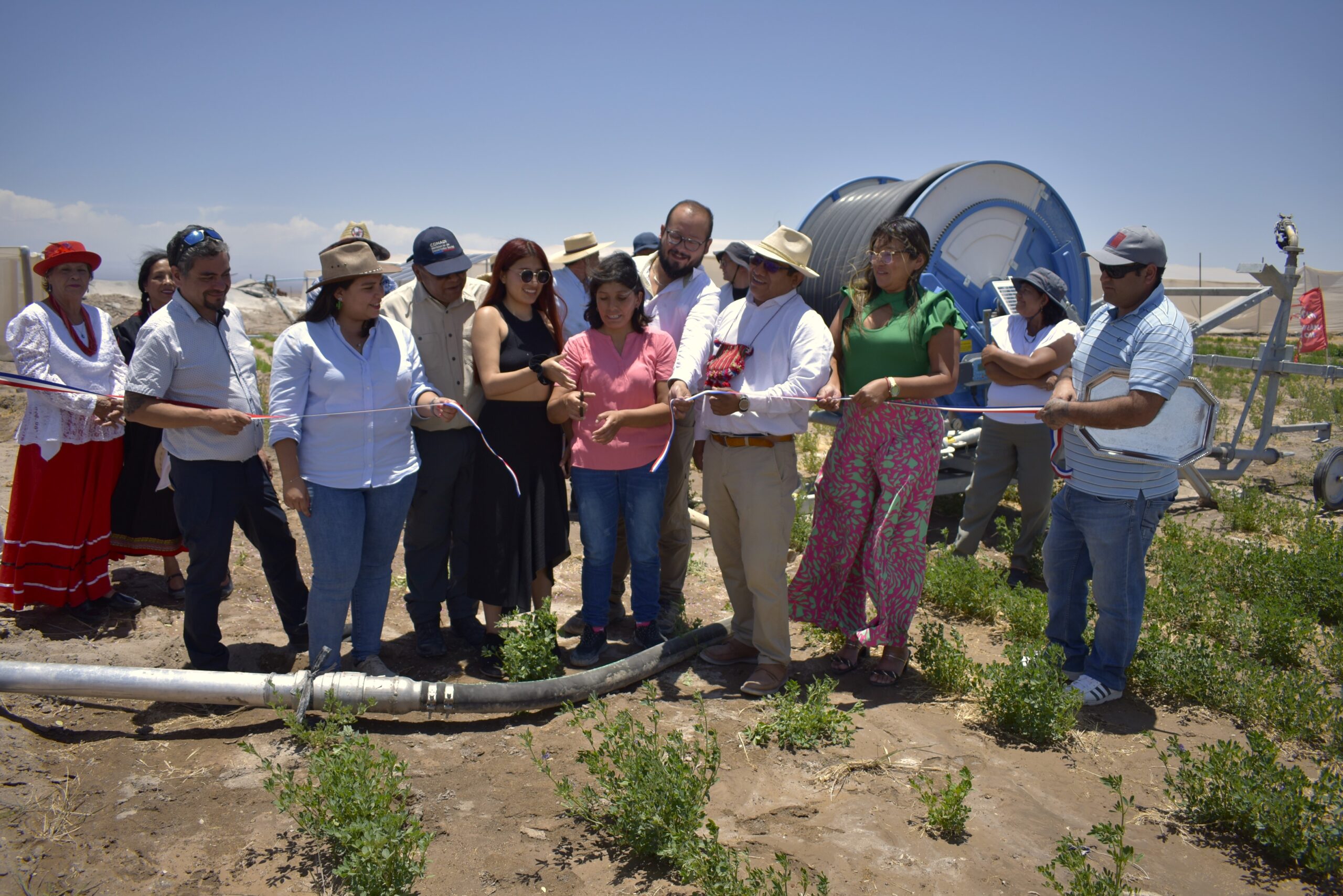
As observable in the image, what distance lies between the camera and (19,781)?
339 cm

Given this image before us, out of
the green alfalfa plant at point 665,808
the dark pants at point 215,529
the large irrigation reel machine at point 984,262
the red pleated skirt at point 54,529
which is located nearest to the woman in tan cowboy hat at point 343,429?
the dark pants at point 215,529

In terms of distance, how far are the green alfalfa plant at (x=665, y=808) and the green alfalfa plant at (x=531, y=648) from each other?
58 cm

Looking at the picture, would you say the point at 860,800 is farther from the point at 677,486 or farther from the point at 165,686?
the point at 165,686

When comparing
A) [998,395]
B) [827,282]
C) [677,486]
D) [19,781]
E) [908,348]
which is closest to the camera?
[19,781]

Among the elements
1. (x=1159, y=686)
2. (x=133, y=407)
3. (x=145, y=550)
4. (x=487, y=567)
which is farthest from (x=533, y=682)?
(x=1159, y=686)

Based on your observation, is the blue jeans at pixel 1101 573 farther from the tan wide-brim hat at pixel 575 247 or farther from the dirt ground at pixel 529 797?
the tan wide-brim hat at pixel 575 247

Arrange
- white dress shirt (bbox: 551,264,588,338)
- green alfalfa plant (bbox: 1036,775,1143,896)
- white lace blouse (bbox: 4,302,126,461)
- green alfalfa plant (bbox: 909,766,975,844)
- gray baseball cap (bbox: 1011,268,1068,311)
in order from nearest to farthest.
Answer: green alfalfa plant (bbox: 1036,775,1143,896), green alfalfa plant (bbox: 909,766,975,844), white lace blouse (bbox: 4,302,126,461), gray baseball cap (bbox: 1011,268,1068,311), white dress shirt (bbox: 551,264,588,338)

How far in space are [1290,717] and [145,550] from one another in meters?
6.18

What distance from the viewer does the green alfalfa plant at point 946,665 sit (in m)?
4.38

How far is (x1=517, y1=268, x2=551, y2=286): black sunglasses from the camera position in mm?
4281

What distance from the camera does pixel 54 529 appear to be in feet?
16.2

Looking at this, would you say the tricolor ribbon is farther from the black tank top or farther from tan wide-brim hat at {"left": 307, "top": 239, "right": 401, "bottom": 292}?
tan wide-brim hat at {"left": 307, "top": 239, "right": 401, "bottom": 292}

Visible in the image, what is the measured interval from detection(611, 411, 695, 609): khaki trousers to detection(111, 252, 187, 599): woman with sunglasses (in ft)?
8.56

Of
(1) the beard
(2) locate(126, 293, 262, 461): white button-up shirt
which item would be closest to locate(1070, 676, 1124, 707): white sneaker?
(1) the beard
